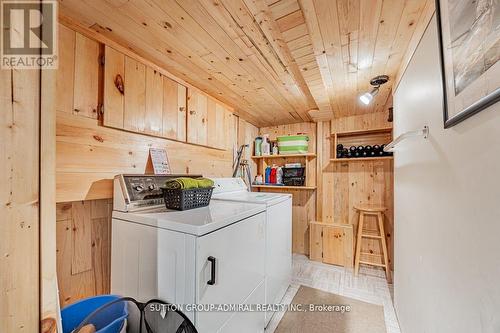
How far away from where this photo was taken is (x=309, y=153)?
314 cm

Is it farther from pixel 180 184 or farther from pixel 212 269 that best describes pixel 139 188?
pixel 212 269

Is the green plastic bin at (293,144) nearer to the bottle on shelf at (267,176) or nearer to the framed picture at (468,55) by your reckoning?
the bottle on shelf at (267,176)

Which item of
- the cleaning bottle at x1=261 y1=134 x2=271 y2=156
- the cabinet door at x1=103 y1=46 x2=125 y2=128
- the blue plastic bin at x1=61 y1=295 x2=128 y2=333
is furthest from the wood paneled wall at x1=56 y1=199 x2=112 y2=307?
the cleaning bottle at x1=261 y1=134 x2=271 y2=156

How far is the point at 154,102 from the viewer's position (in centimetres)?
161

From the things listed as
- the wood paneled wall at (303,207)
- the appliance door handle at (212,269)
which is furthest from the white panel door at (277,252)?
the wood paneled wall at (303,207)

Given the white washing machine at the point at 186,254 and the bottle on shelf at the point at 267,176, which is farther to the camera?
the bottle on shelf at the point at 267,176

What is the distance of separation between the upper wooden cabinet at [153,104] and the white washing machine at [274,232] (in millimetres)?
567

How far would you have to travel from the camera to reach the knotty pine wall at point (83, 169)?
44.7 inches

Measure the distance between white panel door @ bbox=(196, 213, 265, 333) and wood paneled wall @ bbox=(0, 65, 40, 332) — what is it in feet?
1.73

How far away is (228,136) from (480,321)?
7.84 ft

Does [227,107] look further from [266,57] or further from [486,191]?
[486,191]

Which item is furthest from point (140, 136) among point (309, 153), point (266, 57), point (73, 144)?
point (309, 153)

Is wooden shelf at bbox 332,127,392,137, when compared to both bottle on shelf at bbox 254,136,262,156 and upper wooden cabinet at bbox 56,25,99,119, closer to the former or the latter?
bottle on shelf at bbox 254,136,262,156

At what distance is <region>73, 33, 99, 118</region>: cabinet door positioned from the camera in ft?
3.90
